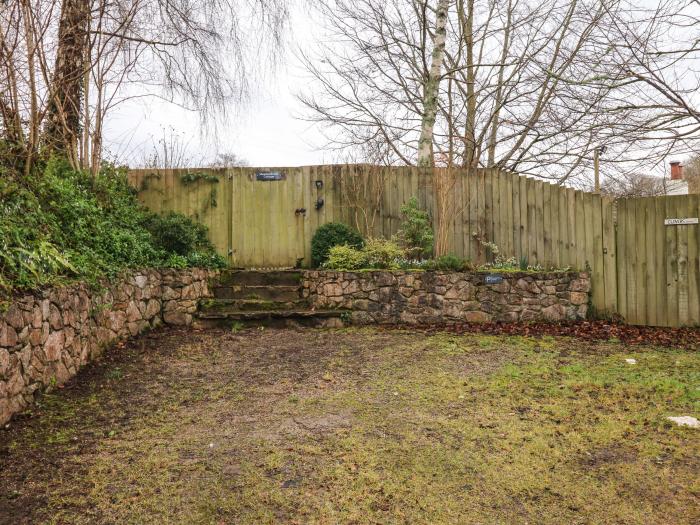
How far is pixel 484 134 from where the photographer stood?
9984 millimetres

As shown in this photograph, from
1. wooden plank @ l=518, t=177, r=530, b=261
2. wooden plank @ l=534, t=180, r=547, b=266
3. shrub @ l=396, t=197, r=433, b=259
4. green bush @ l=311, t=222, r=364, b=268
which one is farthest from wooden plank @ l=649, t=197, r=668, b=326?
green bush @ l=311, t=222, r=364, b=268

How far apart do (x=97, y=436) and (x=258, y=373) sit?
5.09 ft

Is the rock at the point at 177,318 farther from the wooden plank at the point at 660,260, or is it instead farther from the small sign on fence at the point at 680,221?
the small sign on fence at the point at 680,221

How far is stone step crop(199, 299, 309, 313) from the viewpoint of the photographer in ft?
20.1

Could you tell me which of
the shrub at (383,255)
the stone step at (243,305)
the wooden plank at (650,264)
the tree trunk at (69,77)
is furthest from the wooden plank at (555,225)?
the tree trunk at (69,77)

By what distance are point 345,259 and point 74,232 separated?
11.2 ft

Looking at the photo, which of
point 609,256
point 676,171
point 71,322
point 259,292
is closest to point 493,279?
point 609,256

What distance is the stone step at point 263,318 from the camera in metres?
5.96

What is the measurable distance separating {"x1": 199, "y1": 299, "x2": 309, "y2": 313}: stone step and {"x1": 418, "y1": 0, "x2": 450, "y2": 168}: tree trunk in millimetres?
3746

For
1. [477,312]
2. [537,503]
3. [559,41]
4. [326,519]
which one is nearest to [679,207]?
[477,312]

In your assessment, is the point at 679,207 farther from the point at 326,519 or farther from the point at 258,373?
the point at 326,519

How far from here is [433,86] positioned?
841cm

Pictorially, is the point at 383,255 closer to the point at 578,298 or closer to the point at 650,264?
the point at 578,298

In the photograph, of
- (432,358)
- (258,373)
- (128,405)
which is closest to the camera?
(128,405)
